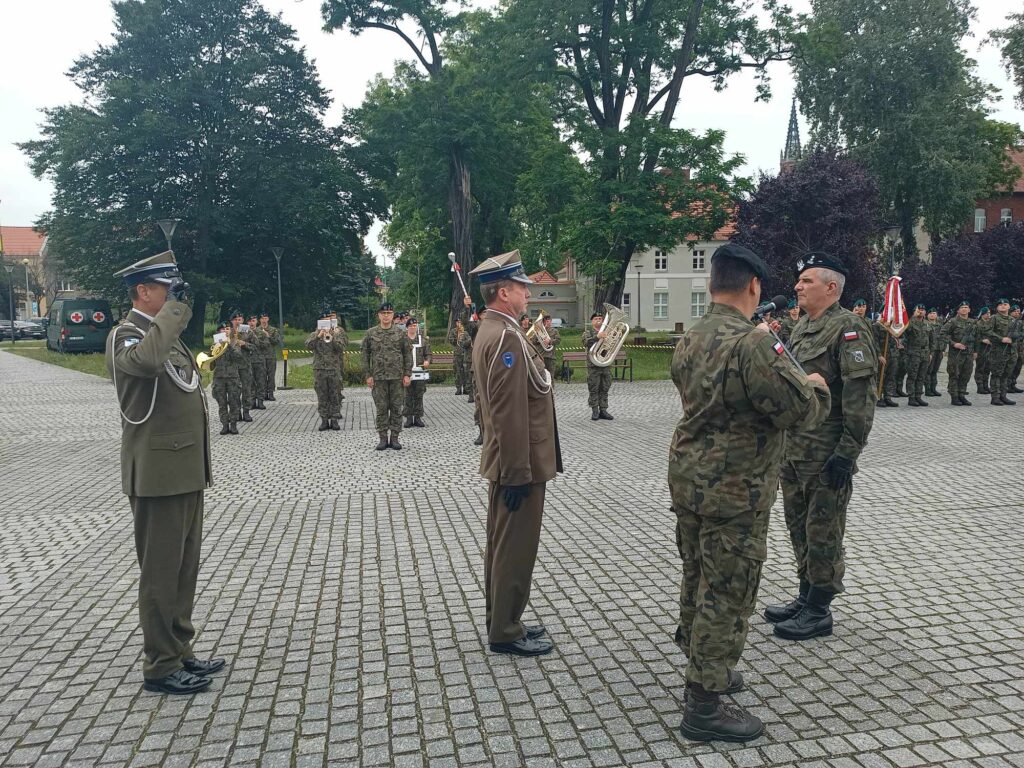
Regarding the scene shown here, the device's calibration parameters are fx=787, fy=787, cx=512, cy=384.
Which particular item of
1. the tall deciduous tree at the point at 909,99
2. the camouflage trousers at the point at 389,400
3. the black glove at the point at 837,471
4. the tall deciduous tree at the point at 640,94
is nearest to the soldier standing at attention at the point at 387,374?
the camouflage trousers at the point at 389,400

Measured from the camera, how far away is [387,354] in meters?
12.2

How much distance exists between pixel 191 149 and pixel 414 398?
1164 inches

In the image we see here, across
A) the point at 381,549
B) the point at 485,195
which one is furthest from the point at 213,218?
the point at 381,549

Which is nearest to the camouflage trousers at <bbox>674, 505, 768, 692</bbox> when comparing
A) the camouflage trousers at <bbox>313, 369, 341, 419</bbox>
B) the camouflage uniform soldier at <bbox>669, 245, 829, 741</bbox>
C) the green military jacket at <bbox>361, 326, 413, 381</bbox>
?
the camouflage uniform soldier at <bbox>669, 245, 829, 741</bbox>

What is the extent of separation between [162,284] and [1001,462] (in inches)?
403

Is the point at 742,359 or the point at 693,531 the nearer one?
the point at 742,359

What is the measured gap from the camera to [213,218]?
37.4 meters

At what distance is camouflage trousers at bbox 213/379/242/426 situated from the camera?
13727 mm

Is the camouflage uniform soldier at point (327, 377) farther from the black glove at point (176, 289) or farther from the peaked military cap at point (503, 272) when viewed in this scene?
the black glove at point (176, 289)

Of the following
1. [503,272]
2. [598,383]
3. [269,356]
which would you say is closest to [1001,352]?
[598,383]

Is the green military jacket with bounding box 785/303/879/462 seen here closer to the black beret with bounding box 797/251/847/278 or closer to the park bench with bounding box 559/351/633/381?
the black beret with bounding box 797/251/847/278

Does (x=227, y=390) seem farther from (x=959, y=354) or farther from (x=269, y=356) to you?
(x=959, y=354)

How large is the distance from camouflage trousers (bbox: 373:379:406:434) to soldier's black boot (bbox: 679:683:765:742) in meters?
8.98

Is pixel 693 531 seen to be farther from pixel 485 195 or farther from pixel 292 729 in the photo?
pixel 485 195
